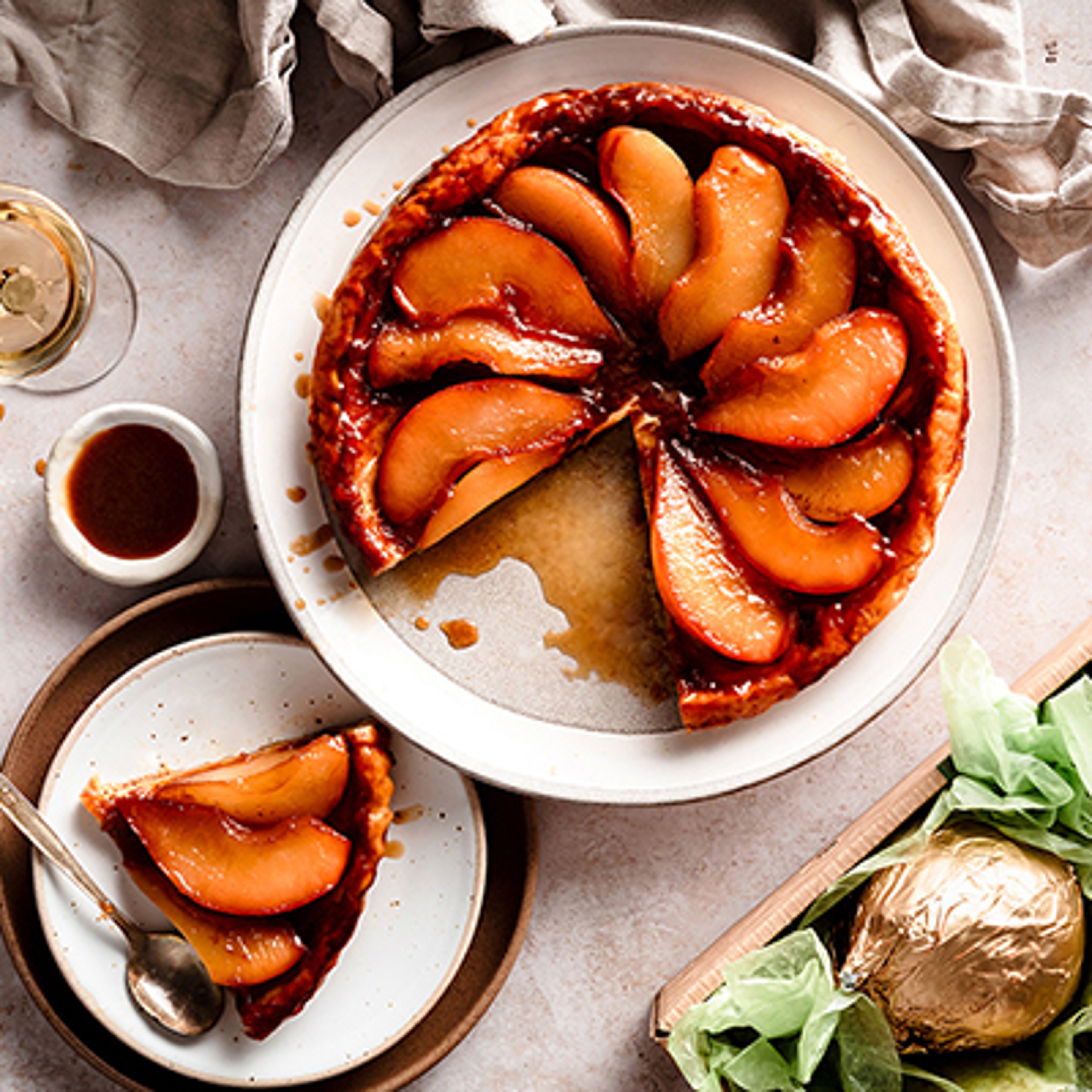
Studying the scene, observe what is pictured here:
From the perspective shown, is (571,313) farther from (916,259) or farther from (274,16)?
(274,16)

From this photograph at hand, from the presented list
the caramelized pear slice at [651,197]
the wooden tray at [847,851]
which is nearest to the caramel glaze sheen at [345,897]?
the wooden tray at [847,851]

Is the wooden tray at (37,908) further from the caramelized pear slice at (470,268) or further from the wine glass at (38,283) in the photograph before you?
the caramelized pear slice at (470,268)

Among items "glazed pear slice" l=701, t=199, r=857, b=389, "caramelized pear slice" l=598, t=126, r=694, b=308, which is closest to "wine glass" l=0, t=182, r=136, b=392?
"caramelized pear slice" l=598, t=126, r=694, b=308

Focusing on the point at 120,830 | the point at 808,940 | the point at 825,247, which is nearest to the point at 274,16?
the point at 825,247

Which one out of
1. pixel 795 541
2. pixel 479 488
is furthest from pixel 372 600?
pixel 795 541

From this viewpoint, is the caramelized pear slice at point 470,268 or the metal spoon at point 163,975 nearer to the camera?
the caramelized pear slice at point 470,268

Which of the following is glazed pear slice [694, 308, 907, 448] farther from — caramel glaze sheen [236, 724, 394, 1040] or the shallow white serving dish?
the shallow white serving dish

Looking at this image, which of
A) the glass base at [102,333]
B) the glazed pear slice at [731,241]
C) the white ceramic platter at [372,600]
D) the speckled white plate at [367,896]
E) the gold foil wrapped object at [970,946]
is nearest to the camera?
the gold foil wrapped object at [970,946]
